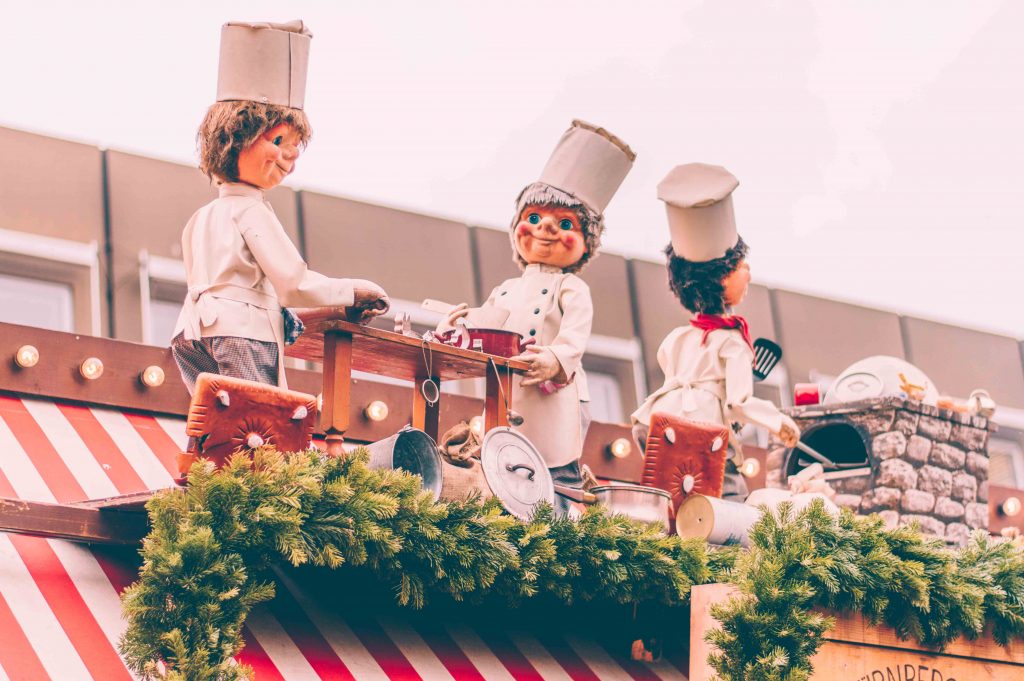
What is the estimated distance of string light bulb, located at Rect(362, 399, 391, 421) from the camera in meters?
7.59

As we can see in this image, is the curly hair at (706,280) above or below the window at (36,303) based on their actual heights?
below

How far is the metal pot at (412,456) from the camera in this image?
5.27 meters

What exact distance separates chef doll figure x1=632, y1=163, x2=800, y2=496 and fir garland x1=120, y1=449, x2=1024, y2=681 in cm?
108

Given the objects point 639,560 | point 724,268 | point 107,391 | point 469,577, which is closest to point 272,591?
point 469,577

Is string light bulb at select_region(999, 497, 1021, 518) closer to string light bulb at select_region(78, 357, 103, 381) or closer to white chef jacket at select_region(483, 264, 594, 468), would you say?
white chef jacket at select_region(483, 264, 594, 468)

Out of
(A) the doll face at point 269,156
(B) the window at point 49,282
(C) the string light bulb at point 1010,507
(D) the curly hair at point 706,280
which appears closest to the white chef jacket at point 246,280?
(A) the doll face at point 269,156

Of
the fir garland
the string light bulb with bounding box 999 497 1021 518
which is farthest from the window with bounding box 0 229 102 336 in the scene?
the string light bulb with bounding box 999 497 1021 518

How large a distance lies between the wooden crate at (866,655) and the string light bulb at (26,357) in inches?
125

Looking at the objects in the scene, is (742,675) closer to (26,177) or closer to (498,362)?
(498,362)

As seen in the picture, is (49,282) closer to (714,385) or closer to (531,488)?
(714,385)

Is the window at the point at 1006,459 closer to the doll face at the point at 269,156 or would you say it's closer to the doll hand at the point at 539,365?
the doll hand at the point at 539,365

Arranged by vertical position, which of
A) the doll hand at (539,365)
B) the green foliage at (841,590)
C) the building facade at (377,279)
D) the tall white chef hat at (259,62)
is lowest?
the green foliage at (841,590)

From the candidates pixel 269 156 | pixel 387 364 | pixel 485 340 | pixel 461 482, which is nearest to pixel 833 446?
pixel 485 340

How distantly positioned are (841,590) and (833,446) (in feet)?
11.9
